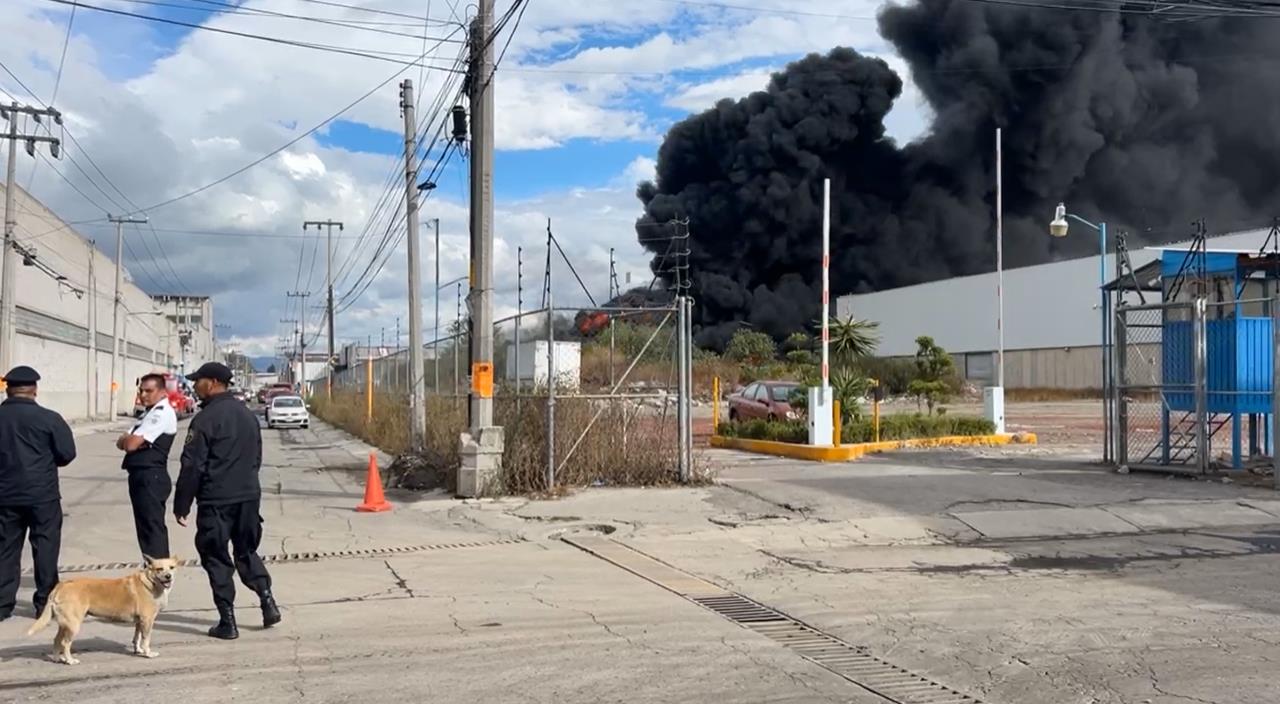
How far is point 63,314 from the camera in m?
54.0

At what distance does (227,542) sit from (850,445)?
49.0 ft

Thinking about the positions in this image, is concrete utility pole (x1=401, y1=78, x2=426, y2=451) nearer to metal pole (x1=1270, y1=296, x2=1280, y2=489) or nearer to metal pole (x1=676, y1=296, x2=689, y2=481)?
metal pole (x1=676, y1=296, x2=689, y2=481)

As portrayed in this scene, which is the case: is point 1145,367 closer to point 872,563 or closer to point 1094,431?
point 872,563

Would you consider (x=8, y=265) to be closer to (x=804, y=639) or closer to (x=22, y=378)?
(x=22, y=378)

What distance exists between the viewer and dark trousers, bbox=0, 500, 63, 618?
764 cm

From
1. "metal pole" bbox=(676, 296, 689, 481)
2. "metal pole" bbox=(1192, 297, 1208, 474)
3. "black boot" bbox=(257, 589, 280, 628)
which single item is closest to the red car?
"metal pole" bbox=(676, 296, 689, 481)

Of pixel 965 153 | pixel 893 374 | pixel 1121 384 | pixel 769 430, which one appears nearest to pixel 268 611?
pixel 1121 384

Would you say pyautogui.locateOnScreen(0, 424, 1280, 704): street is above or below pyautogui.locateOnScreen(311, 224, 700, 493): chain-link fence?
below

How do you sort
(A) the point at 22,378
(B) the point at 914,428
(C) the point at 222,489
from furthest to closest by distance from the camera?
(B) the point at 914,428 < (A) the point at 22,378 < (C) the point at 222,489

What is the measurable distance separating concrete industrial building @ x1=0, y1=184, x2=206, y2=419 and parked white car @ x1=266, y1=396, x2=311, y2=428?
10251mm

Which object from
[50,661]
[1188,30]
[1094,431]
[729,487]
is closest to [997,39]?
[1188,30]

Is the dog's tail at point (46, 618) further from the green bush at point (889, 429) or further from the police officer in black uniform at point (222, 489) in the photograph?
the green bush at point (889, 429)

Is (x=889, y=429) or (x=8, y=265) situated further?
(x=8, y=265)

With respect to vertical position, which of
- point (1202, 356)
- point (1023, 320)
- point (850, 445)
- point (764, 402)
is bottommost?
point (850, 445)
